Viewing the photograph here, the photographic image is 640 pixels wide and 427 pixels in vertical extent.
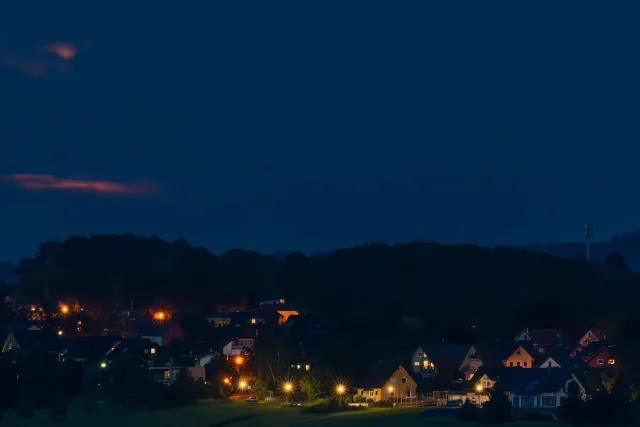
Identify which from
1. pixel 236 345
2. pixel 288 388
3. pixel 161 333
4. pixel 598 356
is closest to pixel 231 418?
pixel 288 388

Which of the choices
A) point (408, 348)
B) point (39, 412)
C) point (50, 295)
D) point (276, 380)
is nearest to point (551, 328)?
point (408, 348)

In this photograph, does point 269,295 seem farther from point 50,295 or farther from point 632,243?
point 632,243

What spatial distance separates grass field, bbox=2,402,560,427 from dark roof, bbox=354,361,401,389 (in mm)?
2911

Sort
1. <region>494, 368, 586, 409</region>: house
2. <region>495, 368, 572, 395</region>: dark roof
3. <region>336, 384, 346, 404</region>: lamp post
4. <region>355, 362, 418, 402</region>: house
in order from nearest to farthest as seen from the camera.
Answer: <region>494, 368, 586, 409</region>: house
<region>495, 368, 572, 395</region>: dark roof
<region>336, 384, 346, 404</region>: lamp post
<region>355, 362, 418, 402</region>: house

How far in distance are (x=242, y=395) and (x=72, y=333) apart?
2369 centimetres

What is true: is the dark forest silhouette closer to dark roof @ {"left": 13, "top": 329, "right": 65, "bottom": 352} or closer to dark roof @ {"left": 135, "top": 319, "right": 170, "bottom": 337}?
dark roof @ {"left": 135, "top": 319, "right": 170, "bottom": 337}

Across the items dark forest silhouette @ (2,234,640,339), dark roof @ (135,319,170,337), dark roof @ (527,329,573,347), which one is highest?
→ dark forest silhouette @ (2,234,640,339)

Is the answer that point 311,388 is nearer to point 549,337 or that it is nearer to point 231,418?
point 231,418

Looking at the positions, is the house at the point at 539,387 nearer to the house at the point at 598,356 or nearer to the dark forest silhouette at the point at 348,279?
the house at the point at 598,356

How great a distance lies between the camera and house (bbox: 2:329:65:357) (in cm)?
5662

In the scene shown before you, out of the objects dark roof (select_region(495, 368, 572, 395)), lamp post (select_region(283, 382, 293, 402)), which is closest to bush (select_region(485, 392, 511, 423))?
dark roof (select_region(495, 368, 572, 395))

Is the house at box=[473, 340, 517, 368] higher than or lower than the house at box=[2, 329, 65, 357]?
lower

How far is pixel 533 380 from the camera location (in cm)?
4038

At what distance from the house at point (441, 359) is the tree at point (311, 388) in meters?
4.60
